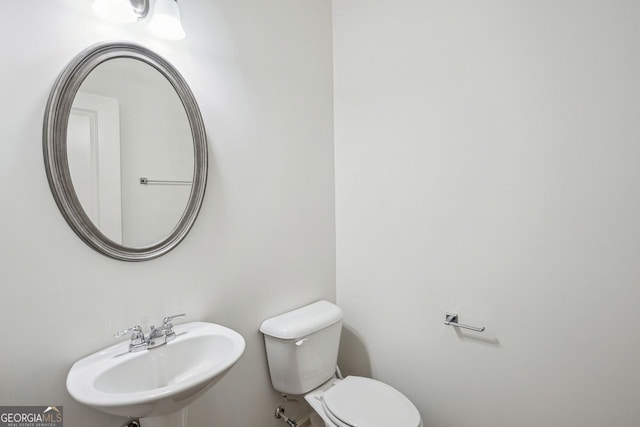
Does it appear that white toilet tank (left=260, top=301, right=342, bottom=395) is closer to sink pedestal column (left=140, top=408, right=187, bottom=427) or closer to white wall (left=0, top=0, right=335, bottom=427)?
white wall (left=0, top=0, right=335, bottom=427)

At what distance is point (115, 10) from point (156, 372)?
46.2 inches

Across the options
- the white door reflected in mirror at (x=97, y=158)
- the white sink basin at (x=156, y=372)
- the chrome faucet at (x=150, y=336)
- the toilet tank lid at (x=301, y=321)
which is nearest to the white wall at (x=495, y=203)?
the toilet tank lid at (x=301, y=321)

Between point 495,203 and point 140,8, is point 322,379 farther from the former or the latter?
point 140,8

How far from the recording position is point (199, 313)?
1234 millimetres

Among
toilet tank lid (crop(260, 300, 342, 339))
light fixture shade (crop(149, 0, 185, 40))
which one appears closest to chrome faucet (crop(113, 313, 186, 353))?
toilet tank lid (crop(260, 300, 342, 339))

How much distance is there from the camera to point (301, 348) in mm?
1412

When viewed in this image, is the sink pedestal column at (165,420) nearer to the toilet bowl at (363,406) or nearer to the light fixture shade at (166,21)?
the toilet bowl at (363,406)

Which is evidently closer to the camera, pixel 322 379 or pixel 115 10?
pixel 115 10

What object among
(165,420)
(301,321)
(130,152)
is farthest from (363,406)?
(130,152)

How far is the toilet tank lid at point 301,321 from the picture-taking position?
1391mm

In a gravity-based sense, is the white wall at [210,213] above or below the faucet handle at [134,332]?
above

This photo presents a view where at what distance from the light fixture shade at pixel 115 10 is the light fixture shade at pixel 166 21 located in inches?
2.5

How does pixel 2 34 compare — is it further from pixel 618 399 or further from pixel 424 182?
pixel 618 399

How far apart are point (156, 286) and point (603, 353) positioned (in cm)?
166
